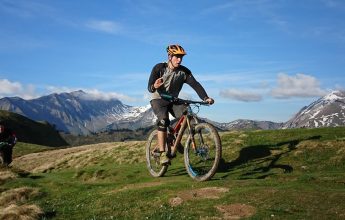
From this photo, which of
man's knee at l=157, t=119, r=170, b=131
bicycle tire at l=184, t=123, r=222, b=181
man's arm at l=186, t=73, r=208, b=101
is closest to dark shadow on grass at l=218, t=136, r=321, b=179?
bicycle tire at l=184, t=123, r=222, b=181

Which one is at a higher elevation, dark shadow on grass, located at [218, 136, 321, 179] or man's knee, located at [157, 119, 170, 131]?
man's knee, located at [157, 119, 170, 131]

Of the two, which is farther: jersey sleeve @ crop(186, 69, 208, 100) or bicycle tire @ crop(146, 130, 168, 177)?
bicycle tire @ crop(146, 130, 168, 177)

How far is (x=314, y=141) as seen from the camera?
26.4 metres

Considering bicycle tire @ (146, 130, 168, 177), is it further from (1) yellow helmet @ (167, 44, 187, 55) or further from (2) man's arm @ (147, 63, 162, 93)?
(1) yellow helmet @ (167, 44, 187, 55)

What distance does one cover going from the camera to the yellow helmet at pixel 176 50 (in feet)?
57.1

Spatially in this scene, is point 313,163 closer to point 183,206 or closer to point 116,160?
point 183,206

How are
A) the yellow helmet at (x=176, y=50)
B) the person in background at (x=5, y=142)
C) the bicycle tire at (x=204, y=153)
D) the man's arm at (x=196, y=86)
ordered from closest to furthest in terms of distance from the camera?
the bicycle tire at (x=204, y=153), the yellow helmet at (x=176, y=50), the man's arm at (x=196, y=86), the person in background at (x=5, y=142)

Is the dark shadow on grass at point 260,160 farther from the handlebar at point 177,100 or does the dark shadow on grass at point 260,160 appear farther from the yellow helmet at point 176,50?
the yellow helmet at point 176,50

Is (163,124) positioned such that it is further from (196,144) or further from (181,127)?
(196,144)

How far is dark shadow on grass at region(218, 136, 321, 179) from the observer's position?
20.8m

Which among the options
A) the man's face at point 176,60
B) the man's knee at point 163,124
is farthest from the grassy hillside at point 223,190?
the man's face at point 176,60

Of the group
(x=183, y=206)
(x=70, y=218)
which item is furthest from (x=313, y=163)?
(x=70, y=218)

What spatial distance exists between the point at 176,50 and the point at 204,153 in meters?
4.28

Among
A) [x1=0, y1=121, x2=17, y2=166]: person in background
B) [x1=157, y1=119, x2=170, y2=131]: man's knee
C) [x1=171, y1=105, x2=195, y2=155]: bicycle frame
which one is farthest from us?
[x1=0, y1=121, x2=17, y2=166]: person in background
